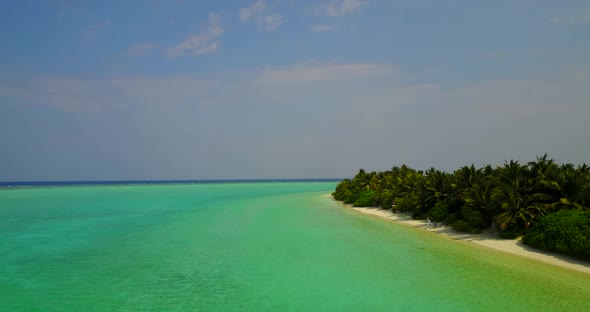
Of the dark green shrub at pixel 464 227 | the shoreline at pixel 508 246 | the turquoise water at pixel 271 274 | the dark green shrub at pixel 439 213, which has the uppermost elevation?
the dark green shrub at pixel 439 213

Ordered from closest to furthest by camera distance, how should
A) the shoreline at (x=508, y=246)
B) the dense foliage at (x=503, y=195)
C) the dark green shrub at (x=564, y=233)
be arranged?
the dark green shrub at (x=564, y=233), the shoreline at (x=508, y=246), the dense foliage at (x=503, y=195)

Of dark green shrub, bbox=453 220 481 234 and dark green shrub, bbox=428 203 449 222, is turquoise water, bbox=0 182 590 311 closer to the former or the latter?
dark green shrub, bbox=453 220 481 234

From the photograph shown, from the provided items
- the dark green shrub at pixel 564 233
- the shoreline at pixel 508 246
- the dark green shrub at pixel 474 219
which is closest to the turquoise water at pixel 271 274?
the shoreline at pixel 508 246

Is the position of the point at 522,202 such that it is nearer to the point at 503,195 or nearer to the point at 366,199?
the point at 503,195

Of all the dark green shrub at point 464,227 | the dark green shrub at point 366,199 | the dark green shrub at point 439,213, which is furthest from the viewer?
the dark green shrub at point 366,199

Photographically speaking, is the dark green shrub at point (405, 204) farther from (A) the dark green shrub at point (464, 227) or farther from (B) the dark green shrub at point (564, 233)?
(B) the dark green shrub at point (564, 233)

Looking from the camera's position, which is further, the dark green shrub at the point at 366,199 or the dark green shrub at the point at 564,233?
the dark green shrub at the point at 366,199

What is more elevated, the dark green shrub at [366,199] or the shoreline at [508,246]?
the dark green shrub at [366,199]

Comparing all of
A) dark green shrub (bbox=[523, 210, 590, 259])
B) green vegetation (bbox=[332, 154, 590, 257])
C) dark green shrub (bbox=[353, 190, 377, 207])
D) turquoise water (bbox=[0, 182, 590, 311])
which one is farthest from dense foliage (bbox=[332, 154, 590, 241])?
dark green shrub (bbox=[353, 190, 377, 207])
